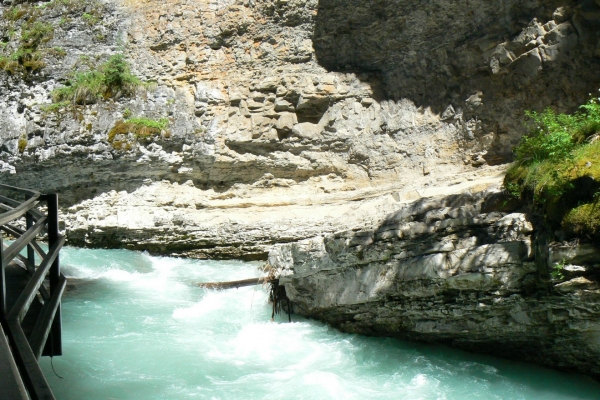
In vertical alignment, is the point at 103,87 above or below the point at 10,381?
above

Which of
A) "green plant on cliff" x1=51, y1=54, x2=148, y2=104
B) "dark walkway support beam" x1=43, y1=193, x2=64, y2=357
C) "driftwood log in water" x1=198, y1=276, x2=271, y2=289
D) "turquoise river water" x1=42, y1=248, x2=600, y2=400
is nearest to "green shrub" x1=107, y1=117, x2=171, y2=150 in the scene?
"green plant on cliff" x1=51, y1=54, x2=148, y2=104

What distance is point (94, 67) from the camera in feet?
54.6

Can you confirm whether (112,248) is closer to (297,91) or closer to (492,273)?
(297,91)

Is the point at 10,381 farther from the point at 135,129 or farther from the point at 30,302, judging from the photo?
the point at 135,129

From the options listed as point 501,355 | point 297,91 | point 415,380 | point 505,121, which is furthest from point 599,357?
point 297,91

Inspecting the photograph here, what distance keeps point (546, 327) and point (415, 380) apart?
4.85 feet

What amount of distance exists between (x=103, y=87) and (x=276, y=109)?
5.06 m

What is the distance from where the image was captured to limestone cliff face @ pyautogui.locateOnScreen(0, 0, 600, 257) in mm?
14117

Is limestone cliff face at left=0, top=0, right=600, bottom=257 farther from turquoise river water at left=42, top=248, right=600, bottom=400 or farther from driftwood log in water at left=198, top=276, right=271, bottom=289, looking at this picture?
turquoise river water at left=42, top=248, right=600, bottom=400

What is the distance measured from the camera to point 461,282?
598cm

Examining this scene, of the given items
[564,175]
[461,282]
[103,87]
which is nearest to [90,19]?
[103,87]

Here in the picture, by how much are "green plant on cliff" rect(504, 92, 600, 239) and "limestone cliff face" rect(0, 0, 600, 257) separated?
7279 mm

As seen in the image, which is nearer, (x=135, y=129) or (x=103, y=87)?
(x=135, y=129)

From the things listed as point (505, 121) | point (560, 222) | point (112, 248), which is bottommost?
point (112, 248)
